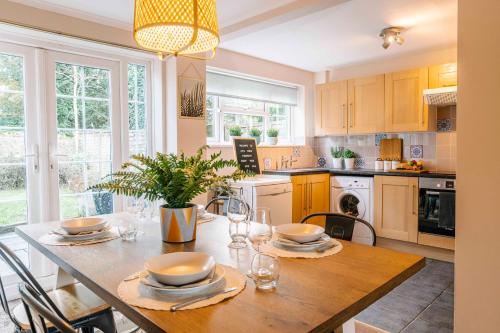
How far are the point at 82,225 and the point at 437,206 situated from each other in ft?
11.1

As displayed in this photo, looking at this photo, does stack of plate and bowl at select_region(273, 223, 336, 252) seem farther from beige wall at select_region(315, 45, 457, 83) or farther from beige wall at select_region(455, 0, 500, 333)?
beige wall at select_region(315, 45, 457, 83)

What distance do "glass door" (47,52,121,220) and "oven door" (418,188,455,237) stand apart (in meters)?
3.13

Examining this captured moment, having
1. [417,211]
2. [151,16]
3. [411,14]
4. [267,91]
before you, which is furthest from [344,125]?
[151,16]

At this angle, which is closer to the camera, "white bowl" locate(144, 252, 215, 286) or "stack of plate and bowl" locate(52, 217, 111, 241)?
"white bowl" locate(144, 252, 215, 286)

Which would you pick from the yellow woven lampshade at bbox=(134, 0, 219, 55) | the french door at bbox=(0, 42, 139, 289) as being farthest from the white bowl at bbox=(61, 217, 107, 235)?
the french door at bbox=(0, 42, 139, 289)

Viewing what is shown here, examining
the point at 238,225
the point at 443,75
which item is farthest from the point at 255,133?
the point at 238,225

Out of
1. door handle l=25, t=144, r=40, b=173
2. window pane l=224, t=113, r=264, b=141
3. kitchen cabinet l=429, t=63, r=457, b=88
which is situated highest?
kitchen cabinet l=429, t=63, r=457, b=88

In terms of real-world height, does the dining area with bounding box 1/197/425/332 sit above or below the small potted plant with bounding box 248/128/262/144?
below

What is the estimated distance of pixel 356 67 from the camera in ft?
16.0

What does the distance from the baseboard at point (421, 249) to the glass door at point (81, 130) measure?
3.08 m

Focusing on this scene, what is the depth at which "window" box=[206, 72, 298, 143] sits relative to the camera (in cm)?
424

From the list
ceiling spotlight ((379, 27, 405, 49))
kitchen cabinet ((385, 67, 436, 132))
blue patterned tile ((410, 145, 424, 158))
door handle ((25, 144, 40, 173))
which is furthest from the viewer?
blue patterned tile ((410, 145, 424, 158))

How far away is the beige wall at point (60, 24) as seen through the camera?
102 inches

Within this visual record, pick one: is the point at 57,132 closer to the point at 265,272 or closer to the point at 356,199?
the point at 265,272
